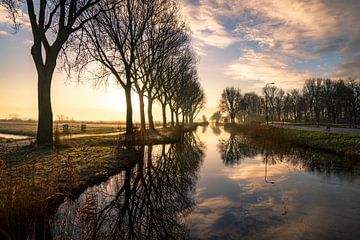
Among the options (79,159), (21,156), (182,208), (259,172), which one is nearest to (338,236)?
(182,208)

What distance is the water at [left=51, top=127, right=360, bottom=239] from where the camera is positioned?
6145mm

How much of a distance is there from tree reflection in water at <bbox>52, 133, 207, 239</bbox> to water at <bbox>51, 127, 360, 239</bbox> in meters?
0.02

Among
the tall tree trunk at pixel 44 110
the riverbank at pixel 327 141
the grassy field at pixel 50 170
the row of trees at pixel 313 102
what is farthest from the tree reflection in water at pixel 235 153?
the row of trees at pixel 313 102

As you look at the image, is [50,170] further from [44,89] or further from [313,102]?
[313,102]

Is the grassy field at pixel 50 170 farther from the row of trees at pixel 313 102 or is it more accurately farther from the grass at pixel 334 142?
the row of trees at pixel 313 102

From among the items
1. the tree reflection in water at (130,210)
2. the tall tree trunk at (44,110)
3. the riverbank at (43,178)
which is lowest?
the tree reflection in water at (130,210)

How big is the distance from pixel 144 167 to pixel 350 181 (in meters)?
9.75

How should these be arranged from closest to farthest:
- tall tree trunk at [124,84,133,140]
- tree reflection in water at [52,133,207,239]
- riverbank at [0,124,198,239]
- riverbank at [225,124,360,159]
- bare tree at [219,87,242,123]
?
riverbank at [0,124,198,239]
tree reflection in water at [52,133,207,239]
riverbank at [225,124,360,159]
tall tree trunk at [124,84,133,140]
bare tree at [219,87,242,123]

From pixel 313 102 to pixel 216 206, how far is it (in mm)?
93736

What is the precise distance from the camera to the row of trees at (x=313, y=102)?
7538 cm

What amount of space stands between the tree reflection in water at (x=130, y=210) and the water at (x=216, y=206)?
2 centimetres

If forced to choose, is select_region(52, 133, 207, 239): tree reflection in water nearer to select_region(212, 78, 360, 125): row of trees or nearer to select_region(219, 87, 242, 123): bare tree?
select_region(212, 78, 360, 125): row of trees

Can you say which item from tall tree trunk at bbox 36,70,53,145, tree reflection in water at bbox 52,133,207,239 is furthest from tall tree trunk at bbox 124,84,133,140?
tree reflection in water at bbox 52,133,207,239

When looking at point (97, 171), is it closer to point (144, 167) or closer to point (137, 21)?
point (144, 167)
